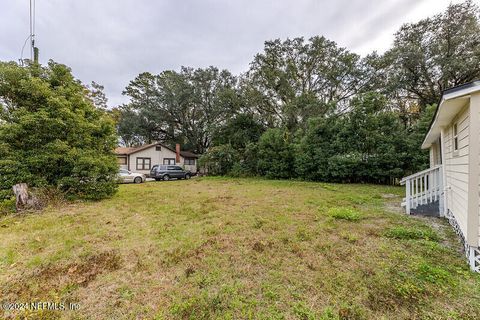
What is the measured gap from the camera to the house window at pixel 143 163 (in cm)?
2100

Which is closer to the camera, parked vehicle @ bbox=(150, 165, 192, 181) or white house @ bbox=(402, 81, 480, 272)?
white house @ bbox=(402, 81, 480, 272)

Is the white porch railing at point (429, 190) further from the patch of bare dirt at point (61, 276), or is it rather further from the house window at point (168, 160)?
the house window at point (168, 160)

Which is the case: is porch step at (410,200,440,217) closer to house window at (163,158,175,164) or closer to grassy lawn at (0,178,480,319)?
grassy lawn at (0,178,480,319)

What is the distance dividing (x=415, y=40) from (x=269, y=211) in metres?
18.2

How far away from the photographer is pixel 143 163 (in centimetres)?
2123

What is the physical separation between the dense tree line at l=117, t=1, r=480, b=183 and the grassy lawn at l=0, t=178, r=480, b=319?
8211 mm

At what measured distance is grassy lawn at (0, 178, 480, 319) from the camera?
6.73 feet

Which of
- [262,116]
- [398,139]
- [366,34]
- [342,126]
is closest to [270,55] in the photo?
[262,116]

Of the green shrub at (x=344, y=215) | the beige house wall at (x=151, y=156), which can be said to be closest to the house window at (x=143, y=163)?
the beige house wall at (x=151, y=156)

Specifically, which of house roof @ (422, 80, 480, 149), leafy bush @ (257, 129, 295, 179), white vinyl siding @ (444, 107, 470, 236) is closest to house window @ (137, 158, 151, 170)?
leafy bush @ (257, 129, 295, 179)

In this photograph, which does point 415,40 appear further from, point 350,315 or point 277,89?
point 350,315

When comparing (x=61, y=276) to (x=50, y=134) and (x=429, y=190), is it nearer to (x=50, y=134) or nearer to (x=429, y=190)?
(x=50, y=134)

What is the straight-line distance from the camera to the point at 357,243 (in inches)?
142

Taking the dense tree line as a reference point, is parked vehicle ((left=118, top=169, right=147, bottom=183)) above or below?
below
